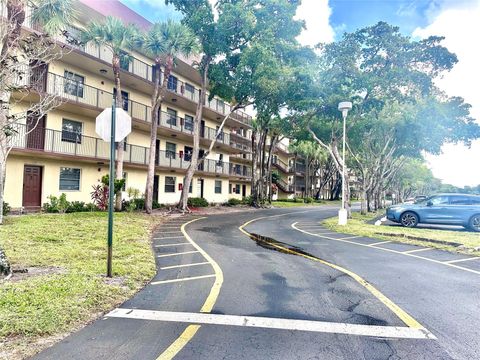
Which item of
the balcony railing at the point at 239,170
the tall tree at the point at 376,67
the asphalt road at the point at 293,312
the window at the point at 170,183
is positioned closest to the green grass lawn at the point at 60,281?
the asphalt road at the point at 293,312

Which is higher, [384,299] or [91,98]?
[91,98]

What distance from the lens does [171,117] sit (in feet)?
85.5

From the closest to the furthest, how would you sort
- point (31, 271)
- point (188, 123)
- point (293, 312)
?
point (293, 312)
point (31, 271)
point (188, 123)

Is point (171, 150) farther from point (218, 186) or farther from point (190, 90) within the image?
point (218, 186)

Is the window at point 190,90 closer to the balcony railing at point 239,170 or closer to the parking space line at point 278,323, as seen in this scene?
the balcony railing at point 239,170

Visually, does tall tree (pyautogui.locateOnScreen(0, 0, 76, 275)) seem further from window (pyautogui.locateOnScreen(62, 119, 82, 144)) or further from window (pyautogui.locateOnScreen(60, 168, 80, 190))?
window (pyautogui.locateOnScreen(60, 168, 80, 190))

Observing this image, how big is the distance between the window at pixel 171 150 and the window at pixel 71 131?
7.58 m

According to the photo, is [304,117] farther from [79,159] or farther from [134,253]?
[134,253]

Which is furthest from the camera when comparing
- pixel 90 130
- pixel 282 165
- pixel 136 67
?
pixel 282 165

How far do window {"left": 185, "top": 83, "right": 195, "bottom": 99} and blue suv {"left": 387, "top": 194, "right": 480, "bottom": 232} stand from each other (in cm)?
2005

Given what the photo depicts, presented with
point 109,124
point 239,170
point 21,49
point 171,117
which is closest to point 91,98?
point 171,117

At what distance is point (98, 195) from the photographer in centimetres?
1777

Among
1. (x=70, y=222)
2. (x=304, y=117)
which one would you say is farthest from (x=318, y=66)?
(x=70, y=222)

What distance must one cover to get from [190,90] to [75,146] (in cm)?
1381
